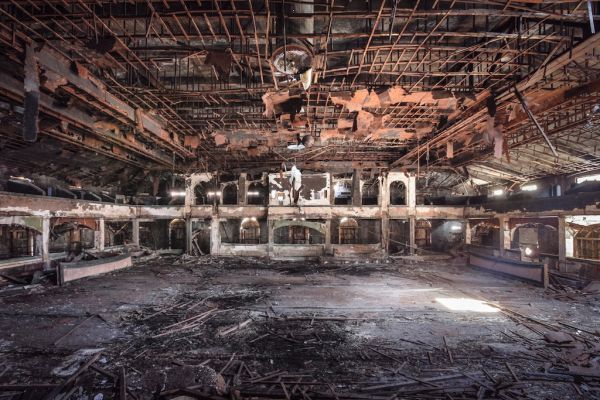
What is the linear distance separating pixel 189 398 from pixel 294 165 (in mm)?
12869

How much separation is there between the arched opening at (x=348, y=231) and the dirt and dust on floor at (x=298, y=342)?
12177 millimetres

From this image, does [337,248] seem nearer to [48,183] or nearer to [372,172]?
[372,172]

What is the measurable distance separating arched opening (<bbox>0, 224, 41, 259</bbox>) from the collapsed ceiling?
348 inches

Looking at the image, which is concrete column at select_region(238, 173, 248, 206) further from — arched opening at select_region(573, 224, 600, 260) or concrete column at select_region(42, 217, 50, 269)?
arched opening at select_region(573, 224, 600, 260)

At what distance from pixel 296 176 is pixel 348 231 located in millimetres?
8753

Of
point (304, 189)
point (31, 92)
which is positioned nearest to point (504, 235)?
point (304, 189)

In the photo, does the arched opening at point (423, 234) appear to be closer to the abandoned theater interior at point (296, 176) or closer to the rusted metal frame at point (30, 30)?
the abandoned theater interior at point (296, 176)

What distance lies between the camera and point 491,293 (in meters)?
9.53

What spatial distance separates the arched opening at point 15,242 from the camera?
682 inches

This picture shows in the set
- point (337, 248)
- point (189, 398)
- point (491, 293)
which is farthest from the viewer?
point (337, 248)

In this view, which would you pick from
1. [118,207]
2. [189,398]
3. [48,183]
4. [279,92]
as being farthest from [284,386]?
[48,183]

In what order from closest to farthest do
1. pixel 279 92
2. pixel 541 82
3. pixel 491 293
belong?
1. pixel 541 82
2. pixel 279 92
3. pixel 491 293

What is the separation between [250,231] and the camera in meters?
22.1

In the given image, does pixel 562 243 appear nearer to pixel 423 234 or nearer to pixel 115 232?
pixel 423 234
